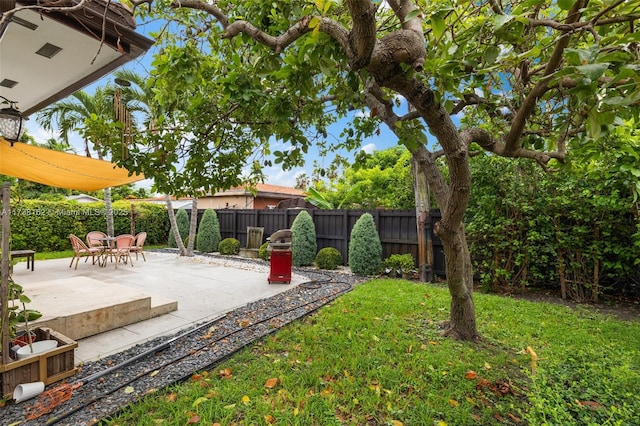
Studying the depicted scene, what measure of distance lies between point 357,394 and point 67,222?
13281 mm

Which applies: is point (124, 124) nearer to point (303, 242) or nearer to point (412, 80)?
point (412, 80)

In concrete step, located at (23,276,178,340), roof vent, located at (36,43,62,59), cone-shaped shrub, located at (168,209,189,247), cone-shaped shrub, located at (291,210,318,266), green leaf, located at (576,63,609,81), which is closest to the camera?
green leaf, located at (576,63,609,81)

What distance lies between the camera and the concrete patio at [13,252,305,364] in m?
3.56

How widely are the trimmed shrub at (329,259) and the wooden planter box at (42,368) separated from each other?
623 cm

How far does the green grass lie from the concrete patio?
1520 millimetres

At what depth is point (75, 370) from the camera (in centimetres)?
281

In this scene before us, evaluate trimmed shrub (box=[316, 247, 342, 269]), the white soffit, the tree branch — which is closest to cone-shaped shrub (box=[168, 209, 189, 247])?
trimmed shrub (box=[316, 247, 342, 269])


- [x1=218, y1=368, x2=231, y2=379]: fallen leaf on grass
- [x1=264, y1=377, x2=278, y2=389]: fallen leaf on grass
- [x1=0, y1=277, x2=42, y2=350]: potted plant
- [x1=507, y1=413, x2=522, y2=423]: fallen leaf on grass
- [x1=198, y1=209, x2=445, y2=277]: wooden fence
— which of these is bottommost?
[x1=507, y1=413, x2=522, y2=423]: fallen leaf on grass

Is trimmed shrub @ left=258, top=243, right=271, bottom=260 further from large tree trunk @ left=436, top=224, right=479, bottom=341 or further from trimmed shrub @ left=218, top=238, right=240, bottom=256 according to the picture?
large tree trunk @ left=436, top=224, right=479, bottom=341

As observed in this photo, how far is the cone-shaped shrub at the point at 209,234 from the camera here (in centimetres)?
1202

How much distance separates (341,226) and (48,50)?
7419 millimetres

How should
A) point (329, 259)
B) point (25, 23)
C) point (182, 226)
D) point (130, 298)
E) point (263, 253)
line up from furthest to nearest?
point (182, 226) < point (263, 253) < point (329, 259) < point (130, 298) < point (25, 23)

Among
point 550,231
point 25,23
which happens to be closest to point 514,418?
point 550,231

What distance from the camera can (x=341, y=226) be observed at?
9.34 meters
